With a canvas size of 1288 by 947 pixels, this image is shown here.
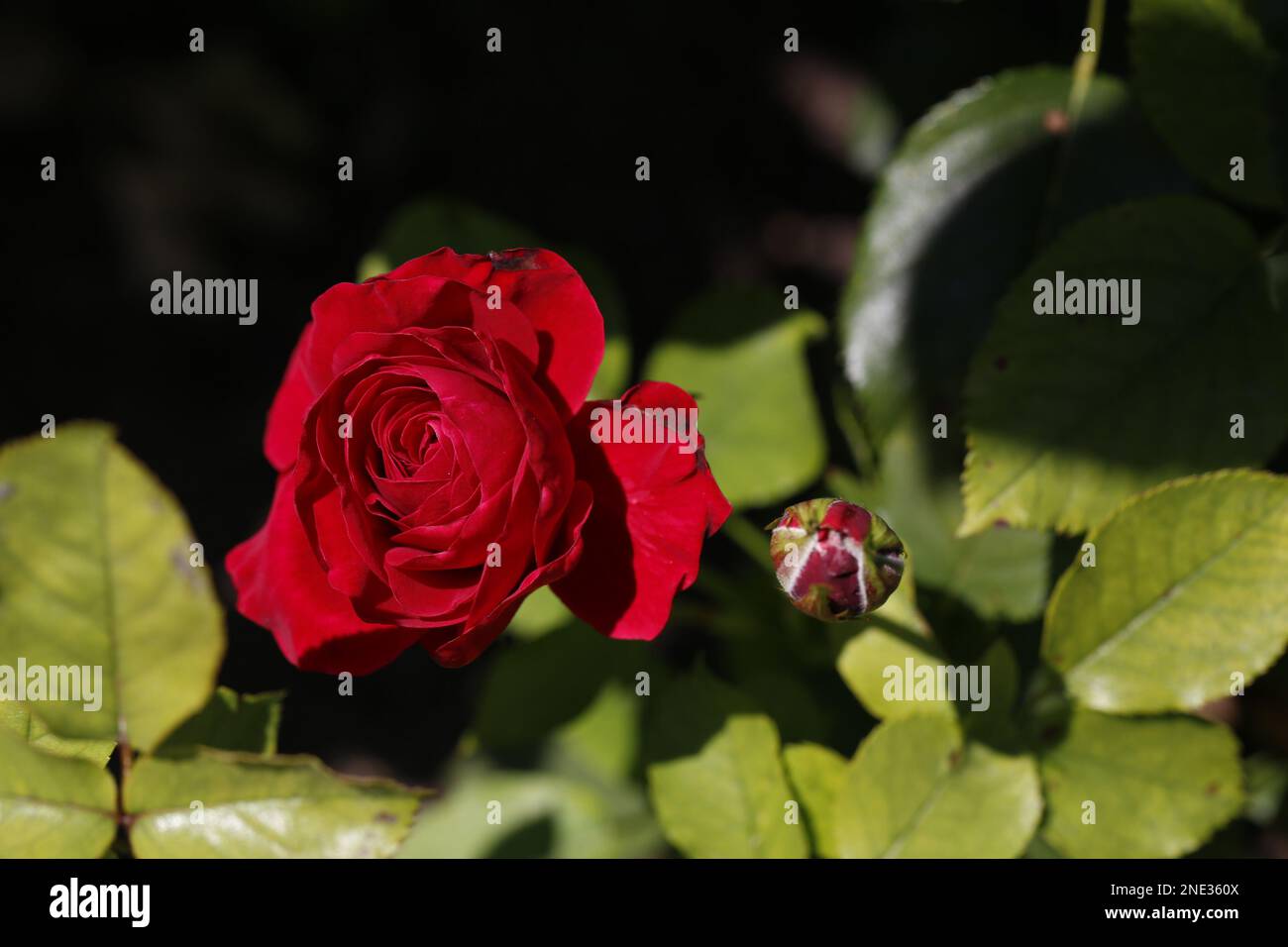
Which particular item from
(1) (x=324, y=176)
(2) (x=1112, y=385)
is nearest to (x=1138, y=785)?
(2) (x=1112, y=385)

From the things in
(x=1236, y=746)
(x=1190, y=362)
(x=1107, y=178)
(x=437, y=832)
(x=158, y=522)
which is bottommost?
(x=437, y=832)

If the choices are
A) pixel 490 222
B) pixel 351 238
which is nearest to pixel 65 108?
pixel 351 238

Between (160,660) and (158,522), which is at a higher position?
(158,522)

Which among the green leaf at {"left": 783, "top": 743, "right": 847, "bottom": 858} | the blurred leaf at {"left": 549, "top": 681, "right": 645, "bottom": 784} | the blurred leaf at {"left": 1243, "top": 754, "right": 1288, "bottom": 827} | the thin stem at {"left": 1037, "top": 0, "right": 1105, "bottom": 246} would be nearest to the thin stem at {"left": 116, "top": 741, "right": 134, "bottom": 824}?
the green leaf at {"left": 783, "top": 743, "right": 847, "bottom": 858}

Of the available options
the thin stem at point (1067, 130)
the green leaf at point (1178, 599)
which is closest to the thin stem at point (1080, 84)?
the thin stem at point (1067, 130)

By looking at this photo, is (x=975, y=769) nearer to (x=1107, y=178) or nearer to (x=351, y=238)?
(x=1107, y=178)

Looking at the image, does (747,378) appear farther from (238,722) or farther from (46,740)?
(46,740)

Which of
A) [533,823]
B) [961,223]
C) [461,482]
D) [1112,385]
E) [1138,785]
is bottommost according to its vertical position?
[533,823]
